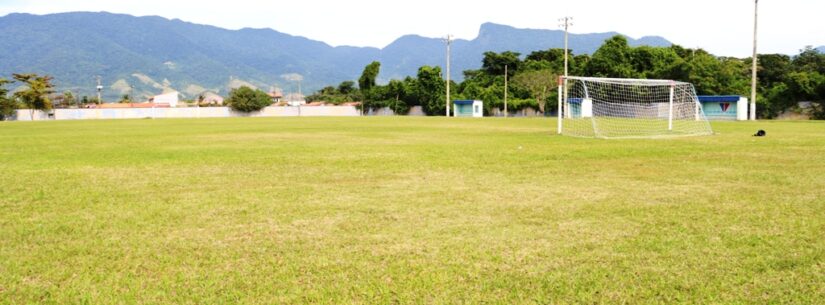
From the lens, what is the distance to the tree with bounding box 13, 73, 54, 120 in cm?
7362

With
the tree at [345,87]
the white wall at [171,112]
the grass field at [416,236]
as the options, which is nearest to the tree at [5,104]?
the white wall at [171,112]

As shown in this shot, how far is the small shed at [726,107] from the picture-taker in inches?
1732

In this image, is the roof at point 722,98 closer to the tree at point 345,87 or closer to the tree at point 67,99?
the tree at point 345,87

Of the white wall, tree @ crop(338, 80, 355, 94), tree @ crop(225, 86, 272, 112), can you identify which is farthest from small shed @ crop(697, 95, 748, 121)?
tree @ crop(338, 80, 355, 94)

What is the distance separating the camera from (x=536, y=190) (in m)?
8.12

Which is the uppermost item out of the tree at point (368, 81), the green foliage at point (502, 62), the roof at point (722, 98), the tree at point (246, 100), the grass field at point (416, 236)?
the green foliage at point (502, 62)

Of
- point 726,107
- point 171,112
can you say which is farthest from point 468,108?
point 171,112

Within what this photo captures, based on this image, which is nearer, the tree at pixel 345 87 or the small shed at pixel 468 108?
the small shed at pixel 468 108

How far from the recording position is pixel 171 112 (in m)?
83.1

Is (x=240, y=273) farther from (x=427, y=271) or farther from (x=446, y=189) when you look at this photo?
(x=446, y=189)

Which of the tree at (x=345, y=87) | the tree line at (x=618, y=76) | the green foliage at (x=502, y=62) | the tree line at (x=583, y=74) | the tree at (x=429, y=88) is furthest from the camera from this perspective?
the tree at (x=345, y=87)

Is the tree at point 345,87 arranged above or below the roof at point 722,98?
above

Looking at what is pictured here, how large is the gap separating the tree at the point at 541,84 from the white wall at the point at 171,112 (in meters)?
26.6

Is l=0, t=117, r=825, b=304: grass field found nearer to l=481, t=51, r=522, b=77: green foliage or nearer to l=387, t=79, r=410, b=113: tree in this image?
l=387, t=79, r=410, b=113: tree
